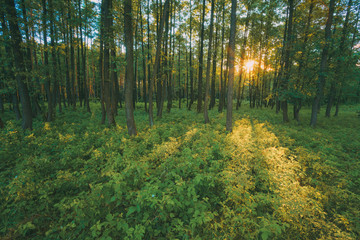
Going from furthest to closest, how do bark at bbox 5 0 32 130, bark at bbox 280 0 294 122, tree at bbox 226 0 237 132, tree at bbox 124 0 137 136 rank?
bark at bbox 280 0 294 122, tree at bbox 226 0 237 132, bark at bbox 5 0 32 130, tree at bbox 124 0 137 136

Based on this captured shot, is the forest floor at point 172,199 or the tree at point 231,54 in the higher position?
the tree at point 231,54

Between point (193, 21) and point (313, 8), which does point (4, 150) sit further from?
point (313, 8)

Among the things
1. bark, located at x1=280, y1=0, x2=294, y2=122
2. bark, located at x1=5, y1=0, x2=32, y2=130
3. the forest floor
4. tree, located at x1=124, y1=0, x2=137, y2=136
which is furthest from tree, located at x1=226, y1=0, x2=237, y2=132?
bark, located at x1=5, y1=0, x2=32, y2=130

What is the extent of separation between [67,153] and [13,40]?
8483mm

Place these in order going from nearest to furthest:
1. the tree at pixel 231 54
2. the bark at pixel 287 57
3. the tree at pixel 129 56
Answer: the tree at pixel 129 56 → the tree at pixel 231 54 → the bark at pixel 287 57

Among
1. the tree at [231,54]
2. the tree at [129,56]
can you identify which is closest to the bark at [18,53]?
the tree at [129,56]

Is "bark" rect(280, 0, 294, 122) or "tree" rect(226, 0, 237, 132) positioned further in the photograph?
"bark" rect(280, 0, 294, 122)

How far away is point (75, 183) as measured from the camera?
447 cm

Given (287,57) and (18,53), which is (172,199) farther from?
(287,57)

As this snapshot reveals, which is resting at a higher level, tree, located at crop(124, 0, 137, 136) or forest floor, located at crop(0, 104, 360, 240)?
tree, located at crop(124, 0, 137, 136)

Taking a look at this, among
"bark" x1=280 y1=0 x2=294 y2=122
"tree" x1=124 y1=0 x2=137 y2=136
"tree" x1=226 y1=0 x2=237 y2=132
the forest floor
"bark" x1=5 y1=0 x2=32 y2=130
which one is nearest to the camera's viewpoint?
the forest floor

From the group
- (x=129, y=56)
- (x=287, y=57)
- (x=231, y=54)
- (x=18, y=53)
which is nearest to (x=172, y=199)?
(x=129, y=56)

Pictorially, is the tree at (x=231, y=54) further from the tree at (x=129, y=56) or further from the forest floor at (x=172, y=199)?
the tree at (x=129, y=56)

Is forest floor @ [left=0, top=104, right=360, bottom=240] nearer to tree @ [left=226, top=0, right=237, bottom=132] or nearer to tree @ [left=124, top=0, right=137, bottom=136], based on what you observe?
tree @ [left=124, top=0, right=137, bottom=136]
